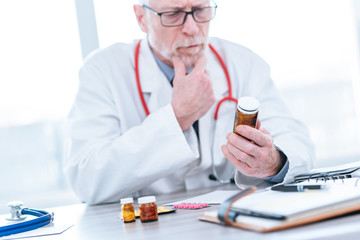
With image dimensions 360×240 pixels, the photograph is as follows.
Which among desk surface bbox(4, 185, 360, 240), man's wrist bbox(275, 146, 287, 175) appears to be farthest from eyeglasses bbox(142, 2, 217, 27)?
desk surface bbox(4, 185, 360, 240)

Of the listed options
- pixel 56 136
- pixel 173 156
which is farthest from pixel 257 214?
pixel 56 136

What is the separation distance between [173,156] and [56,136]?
4.67 ft

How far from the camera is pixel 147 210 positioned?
92cm

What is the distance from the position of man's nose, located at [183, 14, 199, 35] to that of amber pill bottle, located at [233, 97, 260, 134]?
0.61m

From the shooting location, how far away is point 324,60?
306 cm

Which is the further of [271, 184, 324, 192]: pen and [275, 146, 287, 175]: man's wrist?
[275, 146, 287, 175]: man's wrist

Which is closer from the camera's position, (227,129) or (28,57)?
(227,129)

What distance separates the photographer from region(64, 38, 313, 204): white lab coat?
1388 mm

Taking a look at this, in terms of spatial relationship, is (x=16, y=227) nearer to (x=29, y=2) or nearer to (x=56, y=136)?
(x=56, y=136)

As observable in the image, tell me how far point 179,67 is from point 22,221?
76 cm

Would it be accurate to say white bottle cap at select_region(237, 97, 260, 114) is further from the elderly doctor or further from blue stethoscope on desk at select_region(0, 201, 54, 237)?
blue stethoscope on desk at select_region(0, 201, 54, 237)

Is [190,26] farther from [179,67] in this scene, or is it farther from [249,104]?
[249,104]

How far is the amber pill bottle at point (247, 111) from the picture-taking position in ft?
3.23

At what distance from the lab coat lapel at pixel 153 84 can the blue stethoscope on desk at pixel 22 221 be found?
62 centimetres
